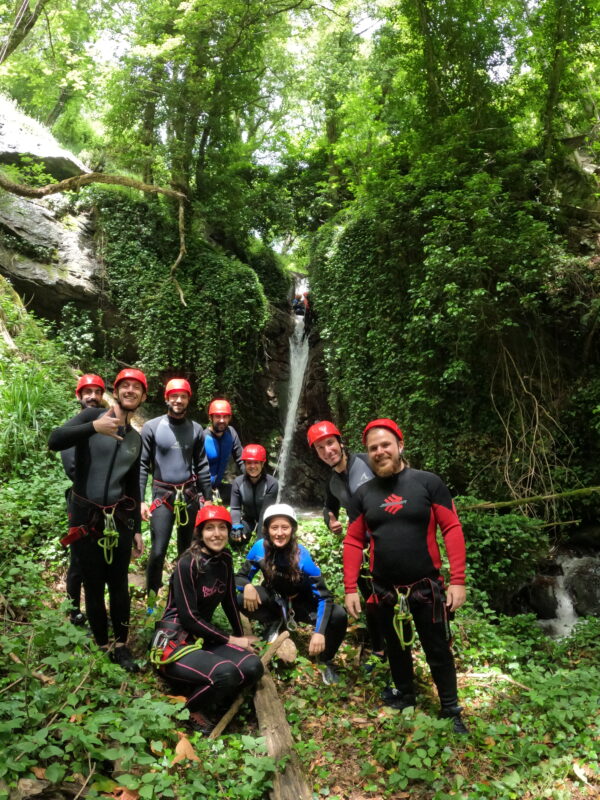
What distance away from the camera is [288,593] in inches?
171

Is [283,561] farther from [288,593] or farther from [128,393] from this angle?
[128,393]

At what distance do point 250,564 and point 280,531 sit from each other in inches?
25.3

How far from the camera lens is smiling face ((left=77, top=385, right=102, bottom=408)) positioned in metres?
4.46

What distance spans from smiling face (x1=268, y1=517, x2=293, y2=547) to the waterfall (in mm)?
8277

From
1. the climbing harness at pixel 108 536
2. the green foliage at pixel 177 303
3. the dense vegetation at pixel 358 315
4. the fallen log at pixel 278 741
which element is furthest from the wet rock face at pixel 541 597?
the green foliage at pixel 177 303

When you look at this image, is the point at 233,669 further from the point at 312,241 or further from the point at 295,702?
the point at 312,241

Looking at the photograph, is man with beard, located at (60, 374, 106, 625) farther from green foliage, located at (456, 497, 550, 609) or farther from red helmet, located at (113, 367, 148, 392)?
green foliage, located at (456, 497, 550, 609)

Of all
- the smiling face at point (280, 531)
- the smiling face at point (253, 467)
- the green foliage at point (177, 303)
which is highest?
the green foliage at point (177, 303)

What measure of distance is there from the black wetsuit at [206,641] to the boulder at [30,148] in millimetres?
11711

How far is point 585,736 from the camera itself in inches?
116

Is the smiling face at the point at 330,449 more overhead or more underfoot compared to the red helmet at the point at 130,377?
more underfoot

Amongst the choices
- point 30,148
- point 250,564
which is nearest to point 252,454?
point 250,564

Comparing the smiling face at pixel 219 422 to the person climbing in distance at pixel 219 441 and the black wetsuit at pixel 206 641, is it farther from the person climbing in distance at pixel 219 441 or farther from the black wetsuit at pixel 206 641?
the black wetsuit at pixel 206 641

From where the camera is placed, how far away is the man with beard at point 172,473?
4.60 meters
